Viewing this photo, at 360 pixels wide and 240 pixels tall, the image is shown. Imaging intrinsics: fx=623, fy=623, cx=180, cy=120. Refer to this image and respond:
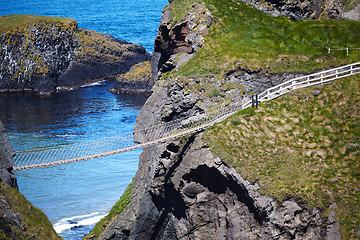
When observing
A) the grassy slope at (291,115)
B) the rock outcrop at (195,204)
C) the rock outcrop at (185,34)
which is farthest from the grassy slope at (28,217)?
the rock outcrop at (185,34)

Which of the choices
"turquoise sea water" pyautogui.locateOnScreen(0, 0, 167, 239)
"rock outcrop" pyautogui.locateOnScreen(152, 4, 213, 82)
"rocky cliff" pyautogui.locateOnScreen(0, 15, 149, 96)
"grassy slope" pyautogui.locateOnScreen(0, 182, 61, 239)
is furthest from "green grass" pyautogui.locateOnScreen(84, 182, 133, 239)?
"rocky cliff" pyautogui.locateOnScreen(0, 15, 149, 96)

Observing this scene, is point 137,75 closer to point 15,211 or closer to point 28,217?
point 28,217

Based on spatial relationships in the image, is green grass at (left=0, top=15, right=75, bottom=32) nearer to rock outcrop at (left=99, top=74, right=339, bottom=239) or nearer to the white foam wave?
the white foam wave

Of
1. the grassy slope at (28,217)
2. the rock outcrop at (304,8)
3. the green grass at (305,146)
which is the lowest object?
the grassy slope at (28,217)

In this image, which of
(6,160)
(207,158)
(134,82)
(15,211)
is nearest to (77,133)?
(134,82)

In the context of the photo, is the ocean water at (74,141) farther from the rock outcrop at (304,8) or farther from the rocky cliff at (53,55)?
the rock outcrop at (304,8)

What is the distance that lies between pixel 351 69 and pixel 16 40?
68562 millimetres

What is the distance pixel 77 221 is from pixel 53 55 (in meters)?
51.3

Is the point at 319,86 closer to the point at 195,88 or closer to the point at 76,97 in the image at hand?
the point at 195,88

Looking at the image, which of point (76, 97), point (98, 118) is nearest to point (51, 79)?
point (76, 97)

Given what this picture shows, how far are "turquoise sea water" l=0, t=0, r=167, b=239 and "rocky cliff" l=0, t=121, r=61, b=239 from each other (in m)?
14.4

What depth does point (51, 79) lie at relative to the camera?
101 metres

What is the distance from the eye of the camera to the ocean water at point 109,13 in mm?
128125

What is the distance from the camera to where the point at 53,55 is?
104m
